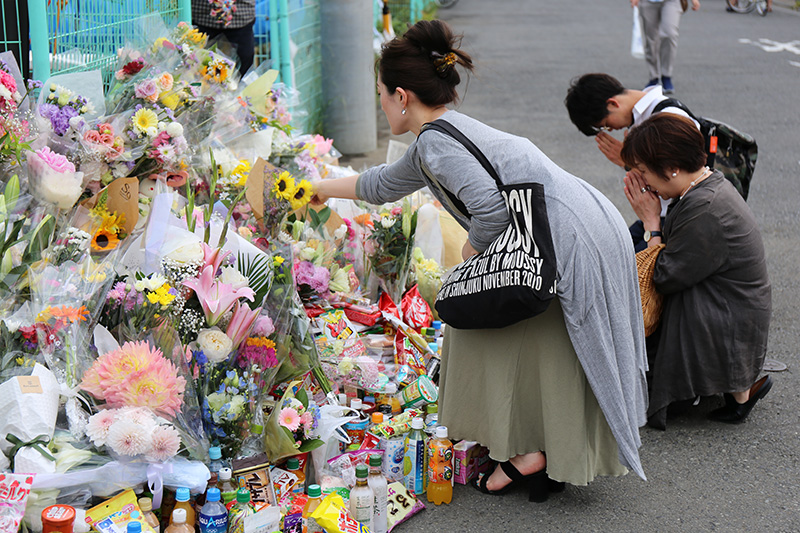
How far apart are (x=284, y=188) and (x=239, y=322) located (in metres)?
0.99

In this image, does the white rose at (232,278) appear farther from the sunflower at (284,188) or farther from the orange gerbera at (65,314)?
the sunflower at (284,188)

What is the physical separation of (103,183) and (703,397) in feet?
9.08

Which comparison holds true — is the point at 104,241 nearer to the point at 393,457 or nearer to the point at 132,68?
the point at 132,68

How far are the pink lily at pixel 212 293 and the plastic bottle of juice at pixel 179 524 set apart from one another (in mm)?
635

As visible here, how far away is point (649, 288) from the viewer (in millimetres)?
3703

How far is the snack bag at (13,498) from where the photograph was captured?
89.6 inches

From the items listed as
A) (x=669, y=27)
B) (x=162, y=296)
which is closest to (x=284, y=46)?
(x=162, y=296)

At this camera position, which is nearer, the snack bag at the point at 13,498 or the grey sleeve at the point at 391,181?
the snack bag at the point at 13,498

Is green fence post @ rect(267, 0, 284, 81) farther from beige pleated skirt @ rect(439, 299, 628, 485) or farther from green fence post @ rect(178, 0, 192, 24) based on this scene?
beige pleated skirt @ rect(439, 299, 628, 485)

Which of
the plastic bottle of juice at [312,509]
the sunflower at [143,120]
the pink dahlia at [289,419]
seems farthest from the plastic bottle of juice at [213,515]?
the sunflower at [143,120]

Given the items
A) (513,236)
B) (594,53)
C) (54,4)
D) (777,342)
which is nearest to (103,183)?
(54,4)

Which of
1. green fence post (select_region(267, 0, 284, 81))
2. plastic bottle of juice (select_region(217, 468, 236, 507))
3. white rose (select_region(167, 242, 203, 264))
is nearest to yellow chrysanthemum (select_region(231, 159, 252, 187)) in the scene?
white rose (select_region(167, 242, 203, 264))

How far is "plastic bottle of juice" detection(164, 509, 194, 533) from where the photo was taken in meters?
2.50

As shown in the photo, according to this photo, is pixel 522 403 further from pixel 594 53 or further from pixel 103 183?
pixel 594 53
